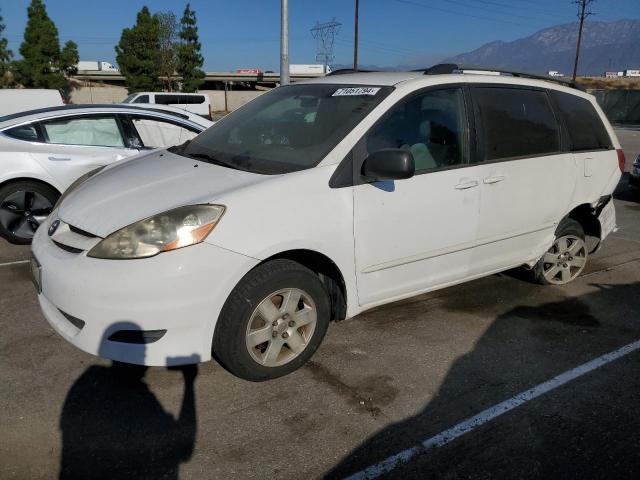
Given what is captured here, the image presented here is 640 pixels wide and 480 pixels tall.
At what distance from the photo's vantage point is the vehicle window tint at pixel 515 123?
3.80 metres

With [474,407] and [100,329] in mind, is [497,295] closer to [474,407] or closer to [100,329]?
[474,407]

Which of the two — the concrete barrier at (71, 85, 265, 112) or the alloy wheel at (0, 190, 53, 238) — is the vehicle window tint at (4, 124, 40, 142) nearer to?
the alloy wheel at (0, 190, 53, 238)

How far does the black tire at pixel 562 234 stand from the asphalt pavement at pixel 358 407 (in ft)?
1.77

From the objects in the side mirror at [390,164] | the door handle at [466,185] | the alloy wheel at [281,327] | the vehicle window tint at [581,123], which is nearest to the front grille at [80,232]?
the alloy wheel at [281,327]

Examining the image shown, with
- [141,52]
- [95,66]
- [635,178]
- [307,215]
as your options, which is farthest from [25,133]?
[95,66]

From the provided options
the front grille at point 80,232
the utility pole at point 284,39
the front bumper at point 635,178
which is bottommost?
the front bumper at point 635,178

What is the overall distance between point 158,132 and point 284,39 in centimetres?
588

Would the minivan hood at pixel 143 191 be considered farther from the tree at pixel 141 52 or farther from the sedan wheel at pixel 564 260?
the tree at pixel 141 52

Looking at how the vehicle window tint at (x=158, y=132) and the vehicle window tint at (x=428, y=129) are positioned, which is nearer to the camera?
the vehicle window tint at (x=428, y=129)

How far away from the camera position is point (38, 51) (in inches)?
1602

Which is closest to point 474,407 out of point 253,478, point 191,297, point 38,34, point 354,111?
point 253,478

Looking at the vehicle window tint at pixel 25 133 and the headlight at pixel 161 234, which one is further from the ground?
the vehicle window tint at pixel 25 133

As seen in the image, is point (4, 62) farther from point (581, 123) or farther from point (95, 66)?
point (581, 123)

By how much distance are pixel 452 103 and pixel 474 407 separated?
6.63 ft
